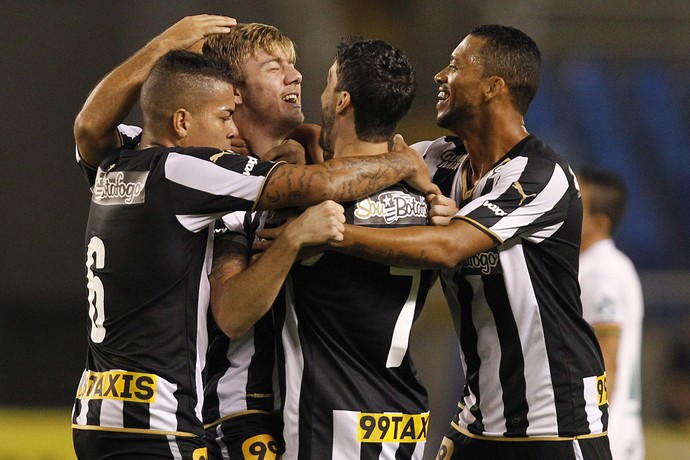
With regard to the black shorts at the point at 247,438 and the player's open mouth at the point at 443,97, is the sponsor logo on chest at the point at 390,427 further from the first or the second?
the player's open mouth at the point at 443,97

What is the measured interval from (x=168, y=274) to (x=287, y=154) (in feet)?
2.92

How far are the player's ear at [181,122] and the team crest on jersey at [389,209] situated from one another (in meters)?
0.60

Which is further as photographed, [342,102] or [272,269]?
[342,102]

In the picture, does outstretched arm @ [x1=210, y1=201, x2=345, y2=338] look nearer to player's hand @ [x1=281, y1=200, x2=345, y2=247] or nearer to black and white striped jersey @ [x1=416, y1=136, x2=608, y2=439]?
player's hand @ [x1=281, y1=200, x2=345, y2=247]

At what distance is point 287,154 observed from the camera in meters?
3.96

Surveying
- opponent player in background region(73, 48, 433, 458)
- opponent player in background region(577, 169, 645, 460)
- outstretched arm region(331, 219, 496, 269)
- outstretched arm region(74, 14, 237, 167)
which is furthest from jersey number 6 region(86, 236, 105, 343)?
opponent player in background region(577, 169, 645, 460)

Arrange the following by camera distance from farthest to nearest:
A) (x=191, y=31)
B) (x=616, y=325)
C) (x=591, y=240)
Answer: (x=591, y=240)
(x=616, y=325)
(x=191, y=31)

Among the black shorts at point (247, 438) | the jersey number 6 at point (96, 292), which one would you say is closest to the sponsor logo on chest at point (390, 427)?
the black shorts at point (247, 438)

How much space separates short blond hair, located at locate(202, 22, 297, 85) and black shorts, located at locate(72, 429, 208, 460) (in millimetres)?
1624

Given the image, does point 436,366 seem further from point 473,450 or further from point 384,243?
point 384,243

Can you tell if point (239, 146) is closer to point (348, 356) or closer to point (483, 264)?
point (483, 264)

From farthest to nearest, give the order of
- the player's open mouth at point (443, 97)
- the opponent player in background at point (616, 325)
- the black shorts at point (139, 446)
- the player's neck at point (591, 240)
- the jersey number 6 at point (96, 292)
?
the player's neck at point (591, 240) < the opponent player in background at point (616, 325) < the player's open mouth at point (443, 97) < the jersey number 6 at point (96, 292) < the black shorts at point (139, 446)

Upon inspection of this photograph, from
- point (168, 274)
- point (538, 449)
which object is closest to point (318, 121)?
point (538, 449)

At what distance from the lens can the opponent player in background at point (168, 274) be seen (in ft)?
10.6
